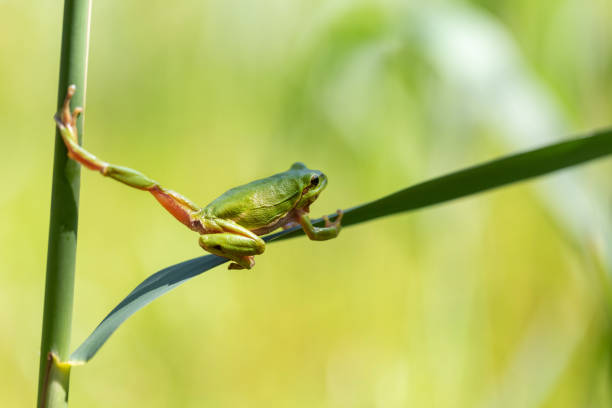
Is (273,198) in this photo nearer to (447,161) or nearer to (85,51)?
(85,51)

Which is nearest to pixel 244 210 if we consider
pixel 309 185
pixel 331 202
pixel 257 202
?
pixel 257 202

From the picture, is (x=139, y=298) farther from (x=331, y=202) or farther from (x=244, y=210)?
(x=331, y=202)

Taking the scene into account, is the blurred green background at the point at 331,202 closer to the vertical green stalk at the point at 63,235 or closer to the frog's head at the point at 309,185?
the frog's head at the point at 309,185

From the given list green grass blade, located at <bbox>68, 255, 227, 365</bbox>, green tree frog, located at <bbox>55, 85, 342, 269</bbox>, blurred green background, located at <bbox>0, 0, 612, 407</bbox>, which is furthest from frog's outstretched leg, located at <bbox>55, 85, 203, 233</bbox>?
blurred green background, located at <bbox>0, 0, 612, 407</bbox>

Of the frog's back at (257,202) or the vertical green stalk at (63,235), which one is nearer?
the vertical green stalk at (63,235)

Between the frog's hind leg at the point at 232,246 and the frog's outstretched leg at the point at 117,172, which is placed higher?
the frog's outstretched leg at the point at 117,172

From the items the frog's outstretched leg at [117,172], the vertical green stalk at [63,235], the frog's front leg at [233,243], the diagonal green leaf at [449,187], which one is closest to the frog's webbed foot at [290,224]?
the frog's front leg at [233,243]

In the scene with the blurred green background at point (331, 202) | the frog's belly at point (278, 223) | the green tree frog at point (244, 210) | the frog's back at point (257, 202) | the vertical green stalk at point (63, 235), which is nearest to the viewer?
the vertical green stalk at point (63, 235)

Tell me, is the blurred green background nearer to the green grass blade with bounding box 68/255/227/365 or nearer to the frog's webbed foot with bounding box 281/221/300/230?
the frog's webbed foot with bounding box 281/221/300/230

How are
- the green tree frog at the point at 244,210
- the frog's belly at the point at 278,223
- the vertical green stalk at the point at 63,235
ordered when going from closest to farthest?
the vertical green stalk at the point at 63,235, the green tree frog at the point at 244,210, the frog's belly at the point at 278,223
